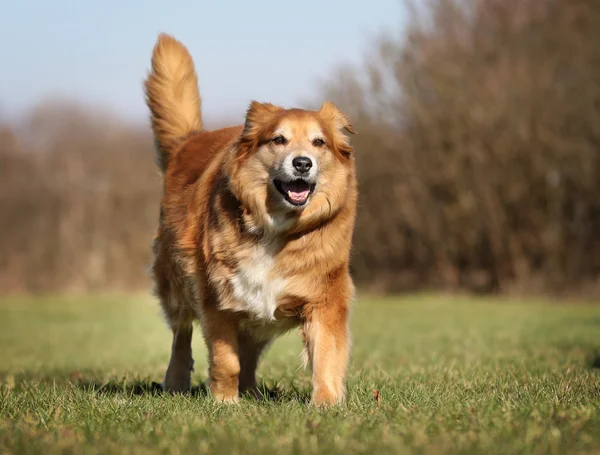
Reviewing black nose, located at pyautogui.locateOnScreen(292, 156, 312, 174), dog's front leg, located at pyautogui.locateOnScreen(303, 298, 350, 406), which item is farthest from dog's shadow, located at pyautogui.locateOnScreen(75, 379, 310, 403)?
black nose, located at pyautogui.locateOnScreen(292, 156, 312, 174)

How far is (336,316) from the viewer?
5094mm

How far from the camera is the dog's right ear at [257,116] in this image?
533cm

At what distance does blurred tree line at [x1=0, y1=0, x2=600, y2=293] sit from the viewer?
1978cm

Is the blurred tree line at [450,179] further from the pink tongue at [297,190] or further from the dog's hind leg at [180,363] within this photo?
the pink tongue at [297,190]

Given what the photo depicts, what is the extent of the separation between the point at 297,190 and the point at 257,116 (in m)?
0.59

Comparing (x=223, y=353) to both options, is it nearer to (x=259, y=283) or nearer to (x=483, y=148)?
(x=259, y=283)

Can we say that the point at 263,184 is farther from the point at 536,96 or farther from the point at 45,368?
the point at 536,96

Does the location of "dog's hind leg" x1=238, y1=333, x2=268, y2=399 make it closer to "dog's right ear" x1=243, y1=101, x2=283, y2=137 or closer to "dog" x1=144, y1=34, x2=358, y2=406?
"dog" x1=144, y1=34, x2=358, y2=406

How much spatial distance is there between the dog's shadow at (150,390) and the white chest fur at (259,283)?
55 centimetres

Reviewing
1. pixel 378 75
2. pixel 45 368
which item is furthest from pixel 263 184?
pixel 378 75

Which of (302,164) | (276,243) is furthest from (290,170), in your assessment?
(276,243)

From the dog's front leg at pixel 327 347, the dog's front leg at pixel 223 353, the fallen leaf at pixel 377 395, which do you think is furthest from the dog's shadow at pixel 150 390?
the fallen leaf at pixel 377 395

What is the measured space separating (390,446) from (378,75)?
782 inches

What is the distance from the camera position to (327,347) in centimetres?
504
